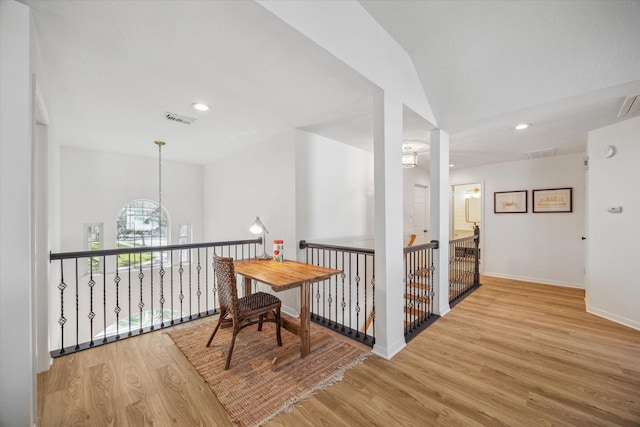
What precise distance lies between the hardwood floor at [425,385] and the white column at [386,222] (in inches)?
8.9

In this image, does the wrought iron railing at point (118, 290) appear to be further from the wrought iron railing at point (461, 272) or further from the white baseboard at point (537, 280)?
the white baseboard at point (537, 280)

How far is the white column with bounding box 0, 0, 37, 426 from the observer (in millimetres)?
Result: 1210

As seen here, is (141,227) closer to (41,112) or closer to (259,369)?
(41,112)

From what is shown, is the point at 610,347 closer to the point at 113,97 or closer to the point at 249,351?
the point at 249,351

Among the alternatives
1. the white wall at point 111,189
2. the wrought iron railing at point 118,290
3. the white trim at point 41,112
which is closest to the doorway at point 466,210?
the wrought iron railing at point 118,290

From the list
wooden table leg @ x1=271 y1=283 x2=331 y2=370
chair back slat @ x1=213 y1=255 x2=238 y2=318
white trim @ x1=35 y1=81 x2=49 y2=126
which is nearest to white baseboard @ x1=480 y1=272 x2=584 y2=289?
wooden table leg @ x1=271 y1=283 x2=331 y2=370

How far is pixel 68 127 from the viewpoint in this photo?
338 cm

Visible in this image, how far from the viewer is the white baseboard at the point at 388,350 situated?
2275mm

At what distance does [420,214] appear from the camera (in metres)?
6.43

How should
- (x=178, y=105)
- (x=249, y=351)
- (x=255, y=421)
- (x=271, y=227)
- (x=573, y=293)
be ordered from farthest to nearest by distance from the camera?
(x=573, y=293) < (x=271, y=227) < (x=178, y=105) < (x=249, y=351) < (x=255, y=421)

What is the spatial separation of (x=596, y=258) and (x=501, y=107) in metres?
A: 2.70

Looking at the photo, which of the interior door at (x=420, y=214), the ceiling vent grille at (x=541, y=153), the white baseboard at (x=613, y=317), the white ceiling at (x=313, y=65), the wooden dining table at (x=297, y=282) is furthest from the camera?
the interior door at (x=420, y=214)

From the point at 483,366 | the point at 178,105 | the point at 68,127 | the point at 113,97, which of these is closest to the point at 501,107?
the point at 483,366

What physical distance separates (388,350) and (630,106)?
11.9ft
